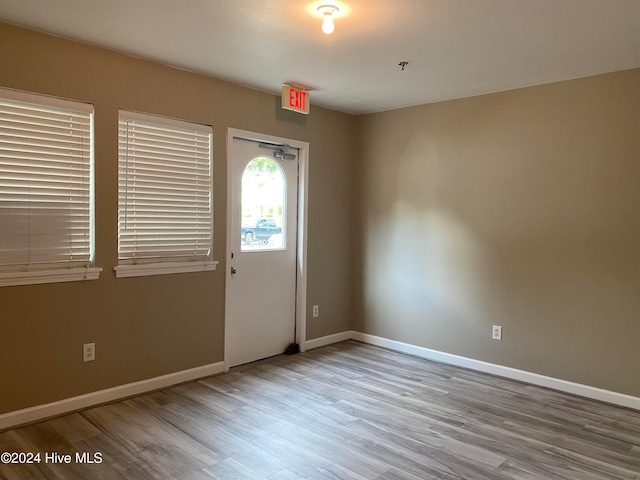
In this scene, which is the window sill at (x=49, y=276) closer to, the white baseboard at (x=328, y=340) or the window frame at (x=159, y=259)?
the window frame at (x=159, y=259)

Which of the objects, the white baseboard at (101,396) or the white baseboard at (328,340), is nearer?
the white baseboard at (101,396)

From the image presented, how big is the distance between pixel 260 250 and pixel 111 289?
141cm

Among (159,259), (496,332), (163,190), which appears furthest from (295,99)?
(496,332)

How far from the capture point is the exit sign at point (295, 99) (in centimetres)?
397

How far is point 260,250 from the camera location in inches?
171

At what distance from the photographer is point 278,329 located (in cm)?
454

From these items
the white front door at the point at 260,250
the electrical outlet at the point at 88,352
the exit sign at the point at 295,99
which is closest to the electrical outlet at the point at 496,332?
the white front door at the point at 260,250

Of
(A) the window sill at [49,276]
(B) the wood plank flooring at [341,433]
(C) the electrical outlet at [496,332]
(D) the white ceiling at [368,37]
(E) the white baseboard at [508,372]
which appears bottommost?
(B) the wood plank flooring at [341,433]

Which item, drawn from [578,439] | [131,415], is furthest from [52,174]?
[578,439]

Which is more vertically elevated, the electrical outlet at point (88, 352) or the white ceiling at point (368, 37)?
the white ceiling at point (368, 37)

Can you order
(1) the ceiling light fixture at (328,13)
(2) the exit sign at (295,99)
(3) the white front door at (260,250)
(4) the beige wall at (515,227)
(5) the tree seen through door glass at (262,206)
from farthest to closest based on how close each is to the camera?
(5) the tree seen through door glass at (262,206), (3) the white front door at (260,250), (2) the exit sign at (295,99), (4) the beige wall at (515,227), (1) the ceiling light fixture at (328,13)

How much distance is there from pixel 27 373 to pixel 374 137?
147 inches

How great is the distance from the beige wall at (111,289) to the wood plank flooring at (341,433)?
26cm

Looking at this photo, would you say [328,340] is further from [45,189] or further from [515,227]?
[45,189]
